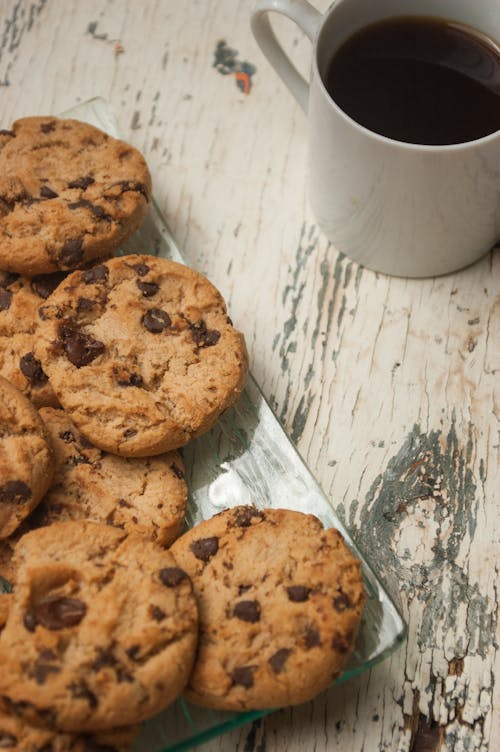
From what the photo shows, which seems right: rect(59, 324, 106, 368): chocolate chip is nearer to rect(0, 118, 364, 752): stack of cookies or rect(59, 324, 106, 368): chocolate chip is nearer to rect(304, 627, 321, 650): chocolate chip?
rect(0, 118, 364, 752): stack of cookies

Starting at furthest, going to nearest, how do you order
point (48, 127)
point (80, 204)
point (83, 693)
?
1. point (48, 127)
2. point (80, 204)
3. point (83, 693)

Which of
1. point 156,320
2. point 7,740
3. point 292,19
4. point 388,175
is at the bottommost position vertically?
point 7,740

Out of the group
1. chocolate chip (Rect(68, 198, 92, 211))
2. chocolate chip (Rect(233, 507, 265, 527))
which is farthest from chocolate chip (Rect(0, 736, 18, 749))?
chocolate chip (Rect(68, 198, 92, 211))

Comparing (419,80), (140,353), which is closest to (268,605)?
(140,353)

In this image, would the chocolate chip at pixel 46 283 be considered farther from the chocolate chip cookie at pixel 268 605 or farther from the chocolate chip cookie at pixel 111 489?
the chocolate chip cookie at pixel 268 605

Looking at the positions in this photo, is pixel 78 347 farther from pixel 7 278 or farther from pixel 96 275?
pixel 7 278

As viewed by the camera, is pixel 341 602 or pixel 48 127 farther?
pixel 48 127

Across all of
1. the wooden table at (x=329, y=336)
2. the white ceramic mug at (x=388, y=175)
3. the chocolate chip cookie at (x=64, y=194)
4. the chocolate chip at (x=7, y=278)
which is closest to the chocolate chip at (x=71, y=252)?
the chocolate chip cookie at (x=64, y=194)

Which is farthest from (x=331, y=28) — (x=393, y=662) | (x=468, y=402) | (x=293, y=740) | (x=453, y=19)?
(x=293, y=740)
